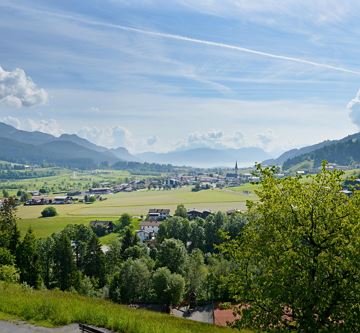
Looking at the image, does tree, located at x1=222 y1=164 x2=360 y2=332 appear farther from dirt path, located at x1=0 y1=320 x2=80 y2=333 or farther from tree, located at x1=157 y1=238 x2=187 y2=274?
tree, located at x1=157 y1=238 x2=187 y2=274

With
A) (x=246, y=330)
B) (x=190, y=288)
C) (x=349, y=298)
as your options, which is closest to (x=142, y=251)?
(x=190, y=288)

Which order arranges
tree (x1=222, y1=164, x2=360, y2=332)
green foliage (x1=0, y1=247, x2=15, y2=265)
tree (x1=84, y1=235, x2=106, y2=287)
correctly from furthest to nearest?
tree (x1=84, y1=235, x2=106, y2=287) → green foliage (x1=0, y1=247, x2=15, y2=265) → tree (x1=222, y1=164, x2=360, y2=332)

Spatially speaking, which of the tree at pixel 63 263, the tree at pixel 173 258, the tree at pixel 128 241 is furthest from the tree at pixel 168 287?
the tree at pixel 128 241

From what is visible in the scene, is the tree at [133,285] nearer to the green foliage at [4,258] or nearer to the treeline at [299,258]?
the green foliage at [4,258]

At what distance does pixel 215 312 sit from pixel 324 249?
4702 cm

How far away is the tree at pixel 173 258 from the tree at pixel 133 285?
30.7 feet

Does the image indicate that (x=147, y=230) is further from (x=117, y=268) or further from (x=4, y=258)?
(x=4, y=258)

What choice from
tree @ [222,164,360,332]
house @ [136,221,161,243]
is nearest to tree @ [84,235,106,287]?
house @ [136,221,161,243]

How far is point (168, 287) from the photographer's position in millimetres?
64188

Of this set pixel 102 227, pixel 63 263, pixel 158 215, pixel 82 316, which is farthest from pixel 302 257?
pixel 158 215

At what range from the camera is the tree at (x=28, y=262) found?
192 feet

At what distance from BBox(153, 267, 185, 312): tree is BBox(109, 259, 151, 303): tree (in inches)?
125

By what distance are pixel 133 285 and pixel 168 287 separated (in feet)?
21.8

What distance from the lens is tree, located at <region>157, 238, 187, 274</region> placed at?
77.9 meters
